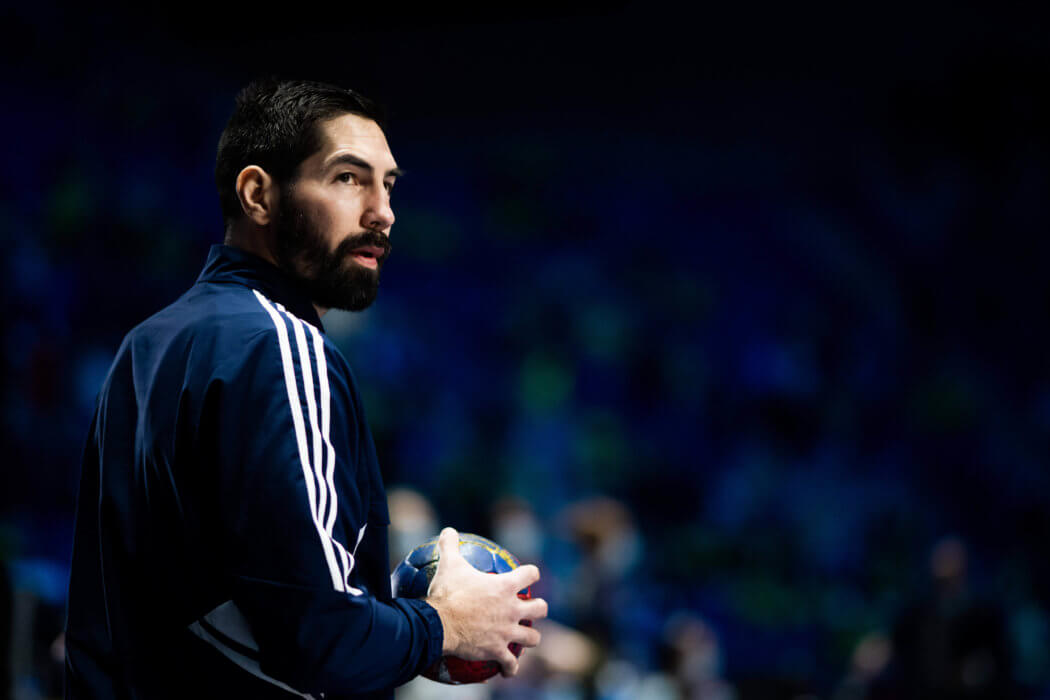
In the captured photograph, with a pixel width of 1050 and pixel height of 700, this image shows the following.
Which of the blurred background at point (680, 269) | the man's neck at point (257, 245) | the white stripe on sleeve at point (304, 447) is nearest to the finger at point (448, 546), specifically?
the white stripe on sleeve at point (304, 447)

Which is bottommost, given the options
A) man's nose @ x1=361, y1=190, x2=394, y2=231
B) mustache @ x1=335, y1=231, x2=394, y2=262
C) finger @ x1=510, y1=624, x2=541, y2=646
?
finger @ x1=510, y1=624, x2=541, y2=646

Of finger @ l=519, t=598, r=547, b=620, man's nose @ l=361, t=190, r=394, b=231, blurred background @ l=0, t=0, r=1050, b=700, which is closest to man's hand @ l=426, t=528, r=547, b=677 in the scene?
finger @ l=519, t=598, r=547, b=620

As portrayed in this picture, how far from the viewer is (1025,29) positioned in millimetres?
8508

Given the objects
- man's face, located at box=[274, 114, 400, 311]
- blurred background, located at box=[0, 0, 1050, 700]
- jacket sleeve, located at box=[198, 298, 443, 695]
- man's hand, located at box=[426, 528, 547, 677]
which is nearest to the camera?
jacket sleeve, located at box=[198, 298, 443, 695]

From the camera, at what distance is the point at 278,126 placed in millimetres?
1543

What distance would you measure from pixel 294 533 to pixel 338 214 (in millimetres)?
548

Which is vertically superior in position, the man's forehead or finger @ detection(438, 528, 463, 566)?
the man's forehead

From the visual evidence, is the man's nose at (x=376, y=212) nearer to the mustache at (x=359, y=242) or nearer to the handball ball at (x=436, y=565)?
the mustache at (x=359, y=242)

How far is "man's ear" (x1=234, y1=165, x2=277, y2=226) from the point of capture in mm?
1539

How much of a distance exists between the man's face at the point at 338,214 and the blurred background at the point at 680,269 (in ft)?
19.4

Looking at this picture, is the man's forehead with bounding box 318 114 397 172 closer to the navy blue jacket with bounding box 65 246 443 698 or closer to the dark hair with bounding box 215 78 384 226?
the dark hair with bounding box 215 78 384 226

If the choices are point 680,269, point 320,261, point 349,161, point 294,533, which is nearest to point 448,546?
point 294,533

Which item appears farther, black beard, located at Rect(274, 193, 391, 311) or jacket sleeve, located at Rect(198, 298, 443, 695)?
black beard, located at Rect(274, 193, 391, 311)

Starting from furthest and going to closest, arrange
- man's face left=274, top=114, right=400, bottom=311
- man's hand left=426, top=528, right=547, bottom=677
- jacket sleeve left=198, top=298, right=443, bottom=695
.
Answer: man's face left=274, top=114, right=400, bottom=311 < man's hand left=426, top=528, right=547, bottom=677 < jacket sleeve left=198, top=298, right=443, bottom=695
